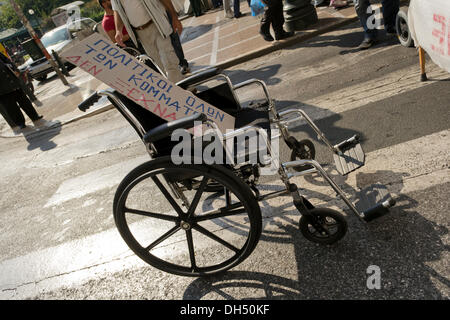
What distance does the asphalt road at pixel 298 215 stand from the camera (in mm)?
1934

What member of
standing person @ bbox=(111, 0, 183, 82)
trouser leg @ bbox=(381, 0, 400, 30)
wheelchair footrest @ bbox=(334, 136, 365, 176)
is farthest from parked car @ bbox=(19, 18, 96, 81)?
wheelchair footrest @ bbox=(334, 136, 365, 176)

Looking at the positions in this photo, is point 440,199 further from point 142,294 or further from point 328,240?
point 142,294

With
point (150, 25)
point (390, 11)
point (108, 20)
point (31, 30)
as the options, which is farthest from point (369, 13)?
point (31, 30)

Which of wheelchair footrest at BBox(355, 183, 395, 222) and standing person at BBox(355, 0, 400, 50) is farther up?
standing person at BBox(355, 0, 400, 50)

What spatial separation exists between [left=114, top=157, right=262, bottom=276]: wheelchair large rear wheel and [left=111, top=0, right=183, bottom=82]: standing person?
2.08 m

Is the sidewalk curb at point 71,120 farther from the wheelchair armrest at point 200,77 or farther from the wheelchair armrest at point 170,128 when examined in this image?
the wheelchair armrest at point 170,128

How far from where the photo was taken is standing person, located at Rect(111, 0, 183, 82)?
14.5 ft

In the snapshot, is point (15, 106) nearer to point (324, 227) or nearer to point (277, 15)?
point (277, 15)

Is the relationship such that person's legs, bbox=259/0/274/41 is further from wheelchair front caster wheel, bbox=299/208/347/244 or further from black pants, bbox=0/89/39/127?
black pants, bbox=0/89/39/127

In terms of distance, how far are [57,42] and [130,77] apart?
14.0 meters

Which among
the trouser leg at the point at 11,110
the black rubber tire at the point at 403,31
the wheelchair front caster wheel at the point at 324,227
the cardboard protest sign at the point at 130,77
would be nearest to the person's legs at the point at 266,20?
the black rubber tire at the point at 403,31

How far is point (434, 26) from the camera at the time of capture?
254cm

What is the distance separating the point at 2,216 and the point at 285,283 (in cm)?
375

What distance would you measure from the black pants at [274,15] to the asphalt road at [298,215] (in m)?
1.55
